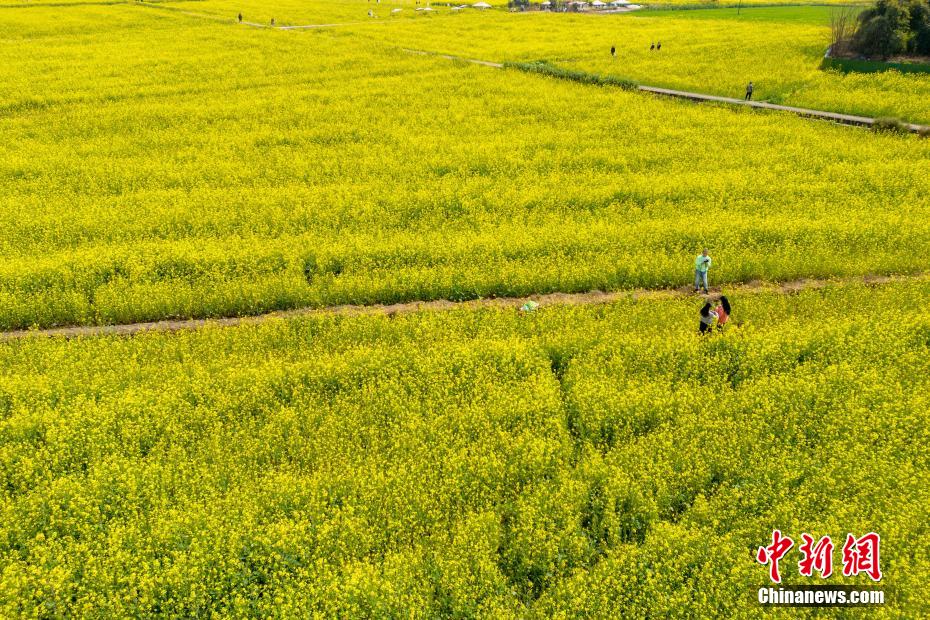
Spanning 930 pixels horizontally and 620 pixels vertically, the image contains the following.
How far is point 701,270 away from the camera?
14.2m

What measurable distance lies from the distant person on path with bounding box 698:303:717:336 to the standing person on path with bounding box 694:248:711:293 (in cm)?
210

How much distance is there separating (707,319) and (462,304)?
5898 millimetres

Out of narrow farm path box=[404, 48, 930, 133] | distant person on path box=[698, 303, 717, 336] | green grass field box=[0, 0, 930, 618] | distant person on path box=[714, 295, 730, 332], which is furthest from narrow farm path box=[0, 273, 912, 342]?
narrow farm path box=[404, 48, 930, 133]

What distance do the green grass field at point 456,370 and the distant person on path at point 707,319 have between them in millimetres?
366

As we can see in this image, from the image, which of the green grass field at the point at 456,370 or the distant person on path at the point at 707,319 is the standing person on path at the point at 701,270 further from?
the distant person on path at the point at 707,319

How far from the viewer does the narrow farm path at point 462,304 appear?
13.8 metres

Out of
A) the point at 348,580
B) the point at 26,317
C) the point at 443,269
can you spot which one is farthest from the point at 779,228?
the point at 26,317

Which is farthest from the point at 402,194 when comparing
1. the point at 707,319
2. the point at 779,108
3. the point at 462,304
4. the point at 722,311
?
the point at 779,108

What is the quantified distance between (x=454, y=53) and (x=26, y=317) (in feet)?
134

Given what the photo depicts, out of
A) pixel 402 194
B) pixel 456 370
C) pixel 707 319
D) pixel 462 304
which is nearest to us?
pixel 456 370

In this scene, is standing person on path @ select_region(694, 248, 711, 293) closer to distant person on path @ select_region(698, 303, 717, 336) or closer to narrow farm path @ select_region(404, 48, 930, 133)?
distant person on path @ select_region(698, 303, 717, 336)

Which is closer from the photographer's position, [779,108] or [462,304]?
[462,304]

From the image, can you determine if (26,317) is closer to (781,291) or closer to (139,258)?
(139,258)

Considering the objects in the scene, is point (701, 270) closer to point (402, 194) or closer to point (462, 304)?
point (462, 304)
